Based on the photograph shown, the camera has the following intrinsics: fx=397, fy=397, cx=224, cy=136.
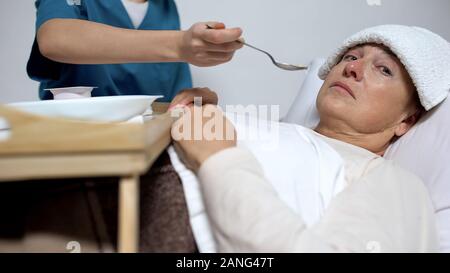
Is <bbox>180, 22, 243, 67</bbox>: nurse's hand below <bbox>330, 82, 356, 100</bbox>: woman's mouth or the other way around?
the other way around

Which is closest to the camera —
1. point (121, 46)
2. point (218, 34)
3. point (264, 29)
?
point (218, 34)

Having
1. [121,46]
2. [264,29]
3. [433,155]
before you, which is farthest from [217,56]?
[264,29]

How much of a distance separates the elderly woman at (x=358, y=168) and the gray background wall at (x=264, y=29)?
44 centimetres

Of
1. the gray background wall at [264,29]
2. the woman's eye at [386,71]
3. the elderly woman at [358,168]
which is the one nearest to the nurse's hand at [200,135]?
the elderly woman at [358,168]

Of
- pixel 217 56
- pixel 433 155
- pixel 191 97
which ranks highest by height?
pixel 217 56

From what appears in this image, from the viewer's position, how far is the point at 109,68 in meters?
1.24

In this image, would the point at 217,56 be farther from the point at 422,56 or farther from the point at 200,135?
the point at 422,56

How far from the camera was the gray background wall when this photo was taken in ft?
5.25

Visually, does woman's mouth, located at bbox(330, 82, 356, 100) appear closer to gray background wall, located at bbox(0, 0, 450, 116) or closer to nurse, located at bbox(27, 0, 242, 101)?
nurse, located at bbox(27, 0, 242, 101)

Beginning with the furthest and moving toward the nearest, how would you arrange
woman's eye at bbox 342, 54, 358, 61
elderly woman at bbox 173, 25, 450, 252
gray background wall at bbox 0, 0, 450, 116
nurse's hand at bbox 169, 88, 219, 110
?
gray background wall at bbox 0, 0, 450, 116 → woman's eye at bbox 342, 54, 358, 61 → nurse's hand at bbox 169, 88, 219, 110 → elderly woman at bbox 173, 25, 450, 252

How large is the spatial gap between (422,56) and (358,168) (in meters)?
0.40

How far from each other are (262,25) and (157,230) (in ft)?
3.93

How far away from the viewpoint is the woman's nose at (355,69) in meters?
1.03

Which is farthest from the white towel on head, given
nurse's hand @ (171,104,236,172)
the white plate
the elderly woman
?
the white plate
